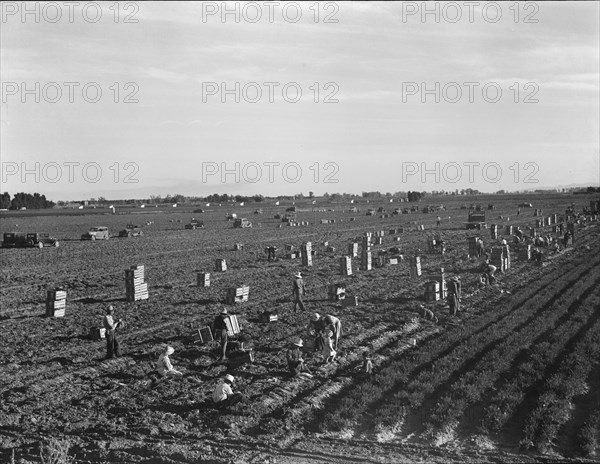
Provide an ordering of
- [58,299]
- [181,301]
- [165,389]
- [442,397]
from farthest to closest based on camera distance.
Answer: [181,301] → [58,299] → [165,389] → [442,397]

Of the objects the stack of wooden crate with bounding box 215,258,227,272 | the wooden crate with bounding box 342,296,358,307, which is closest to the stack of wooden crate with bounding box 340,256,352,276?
the stack of wooden crate with bounding box 215,258,227,272

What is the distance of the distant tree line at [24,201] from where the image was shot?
162 m

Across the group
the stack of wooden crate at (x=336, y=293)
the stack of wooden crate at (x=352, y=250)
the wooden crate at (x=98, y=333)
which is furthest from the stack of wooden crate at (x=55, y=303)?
the stack of wooden crate at (x=352, y=250)

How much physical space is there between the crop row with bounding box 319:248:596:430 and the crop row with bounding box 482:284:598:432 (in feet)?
4.48

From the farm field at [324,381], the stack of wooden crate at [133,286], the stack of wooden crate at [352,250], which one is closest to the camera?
the farm field at [324,381]

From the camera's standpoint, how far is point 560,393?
46.0 ft

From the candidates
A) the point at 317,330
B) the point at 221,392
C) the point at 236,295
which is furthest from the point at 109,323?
the point at 236,295

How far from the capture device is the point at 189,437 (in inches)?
476

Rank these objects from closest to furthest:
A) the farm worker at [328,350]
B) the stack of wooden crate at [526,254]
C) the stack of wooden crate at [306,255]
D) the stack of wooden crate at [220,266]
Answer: the farm worker at [328,350]
the stack of wooden crate at [220,266]
the stack of wooden crate at [306,255]
the stack of wooden crate at [526,254]

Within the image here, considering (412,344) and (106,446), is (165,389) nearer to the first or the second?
(106,446)

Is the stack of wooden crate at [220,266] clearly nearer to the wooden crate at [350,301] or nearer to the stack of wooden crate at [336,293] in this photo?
the stack of wooden crate at [336,293]

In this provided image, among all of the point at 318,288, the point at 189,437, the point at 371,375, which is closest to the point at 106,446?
the point at 189,437

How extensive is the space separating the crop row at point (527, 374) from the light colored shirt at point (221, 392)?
16.1ft

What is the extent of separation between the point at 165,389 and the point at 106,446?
321cm
